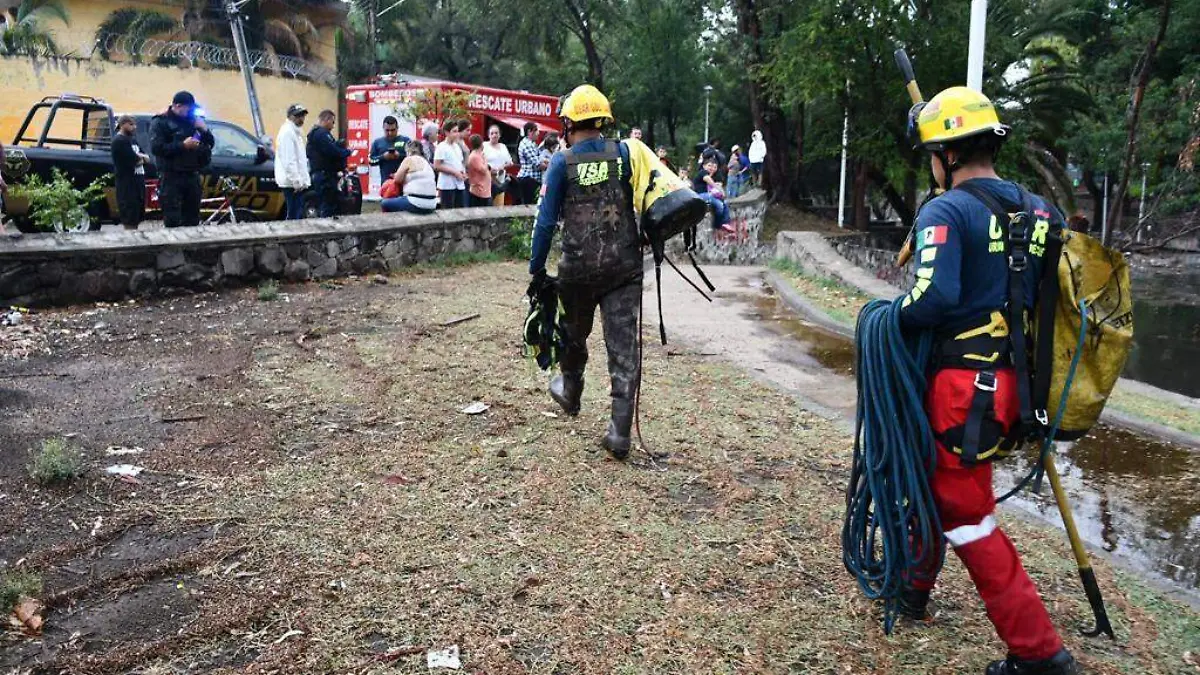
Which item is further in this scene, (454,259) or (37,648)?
(454,259)

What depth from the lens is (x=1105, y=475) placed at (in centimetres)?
491

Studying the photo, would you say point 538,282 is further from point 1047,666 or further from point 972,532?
point 1047,666

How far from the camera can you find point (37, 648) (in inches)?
118

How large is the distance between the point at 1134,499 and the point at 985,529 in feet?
7.12

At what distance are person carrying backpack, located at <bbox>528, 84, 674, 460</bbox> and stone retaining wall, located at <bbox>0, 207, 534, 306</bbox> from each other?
507 centimetres

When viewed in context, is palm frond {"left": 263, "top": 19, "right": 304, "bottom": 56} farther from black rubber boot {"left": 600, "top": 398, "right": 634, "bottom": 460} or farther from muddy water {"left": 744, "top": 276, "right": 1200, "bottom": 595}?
muddy water {"left": 744, "top": 276, "right": 1200, "bottom": 595}

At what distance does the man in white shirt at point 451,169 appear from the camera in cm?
1290

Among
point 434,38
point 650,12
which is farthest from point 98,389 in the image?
point 434,38

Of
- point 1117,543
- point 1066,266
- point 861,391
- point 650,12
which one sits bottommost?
point 1117,543

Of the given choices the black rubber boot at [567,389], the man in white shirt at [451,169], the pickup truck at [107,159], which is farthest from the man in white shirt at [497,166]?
the black rubber boot at [567,389]

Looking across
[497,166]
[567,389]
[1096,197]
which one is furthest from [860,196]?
[567,389]

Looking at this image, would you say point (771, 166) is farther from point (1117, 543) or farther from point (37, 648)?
point (37, 648)

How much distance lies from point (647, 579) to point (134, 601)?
1.80 m

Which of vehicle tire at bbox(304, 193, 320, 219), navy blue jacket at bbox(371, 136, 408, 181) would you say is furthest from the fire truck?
vehicle tire at bbox(304, 193, 320, 219)
